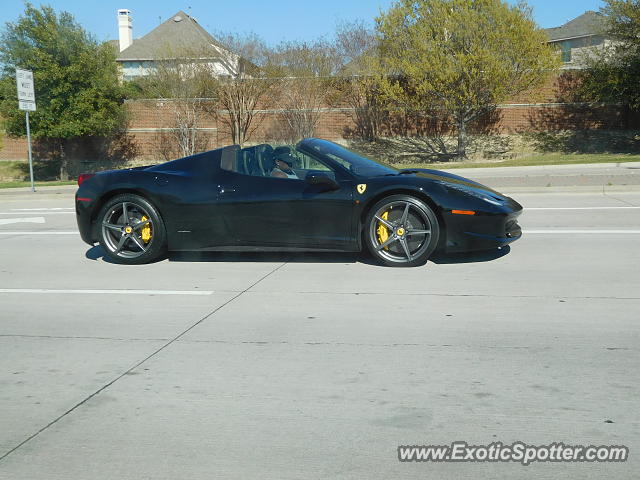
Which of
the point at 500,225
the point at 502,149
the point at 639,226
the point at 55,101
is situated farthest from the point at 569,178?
the point at 55,101

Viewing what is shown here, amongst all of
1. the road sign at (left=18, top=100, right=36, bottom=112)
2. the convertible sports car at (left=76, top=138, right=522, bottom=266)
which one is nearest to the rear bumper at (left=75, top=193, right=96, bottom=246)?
the convertible sports car at (left=76, top=138, right=522, bottom=266)

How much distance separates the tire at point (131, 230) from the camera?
7.13 m

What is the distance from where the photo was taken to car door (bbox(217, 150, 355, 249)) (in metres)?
6.66

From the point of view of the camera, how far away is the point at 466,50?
32.1 m

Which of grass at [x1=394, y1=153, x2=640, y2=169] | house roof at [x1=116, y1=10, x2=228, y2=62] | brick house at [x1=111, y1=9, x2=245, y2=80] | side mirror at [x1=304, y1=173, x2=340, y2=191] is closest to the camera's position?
side mirror at [x1=304, y1=173, x2=340, y2=191]

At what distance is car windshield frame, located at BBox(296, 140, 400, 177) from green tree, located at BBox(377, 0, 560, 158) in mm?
25925

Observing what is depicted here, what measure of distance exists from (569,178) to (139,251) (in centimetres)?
978

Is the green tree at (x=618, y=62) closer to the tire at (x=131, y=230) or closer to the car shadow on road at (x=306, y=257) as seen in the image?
the car shadow on road at (x=306, y=257)

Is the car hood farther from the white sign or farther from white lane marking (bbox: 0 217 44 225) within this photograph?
the white sign

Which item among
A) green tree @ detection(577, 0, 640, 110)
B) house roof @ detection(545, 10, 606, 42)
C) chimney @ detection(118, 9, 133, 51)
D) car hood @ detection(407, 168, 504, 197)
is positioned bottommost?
car hood @ detection(407, 168, 504, 197)

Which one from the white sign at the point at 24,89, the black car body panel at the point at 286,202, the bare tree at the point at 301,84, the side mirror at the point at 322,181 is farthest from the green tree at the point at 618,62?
the side mirror at the point at 322,181

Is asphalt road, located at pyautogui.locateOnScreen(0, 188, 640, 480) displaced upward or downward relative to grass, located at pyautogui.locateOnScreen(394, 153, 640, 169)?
downward

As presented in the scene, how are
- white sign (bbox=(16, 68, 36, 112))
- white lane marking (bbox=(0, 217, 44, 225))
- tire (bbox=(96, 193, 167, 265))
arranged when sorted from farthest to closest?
1. white sign (bbox=(16, 68, 36, 112))
2. white lane marking (bbox=(0, 217, 44, 225))
3. tire (bbox=(96, 193, 167, 265))

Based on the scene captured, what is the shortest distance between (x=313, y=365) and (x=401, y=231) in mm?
2851
